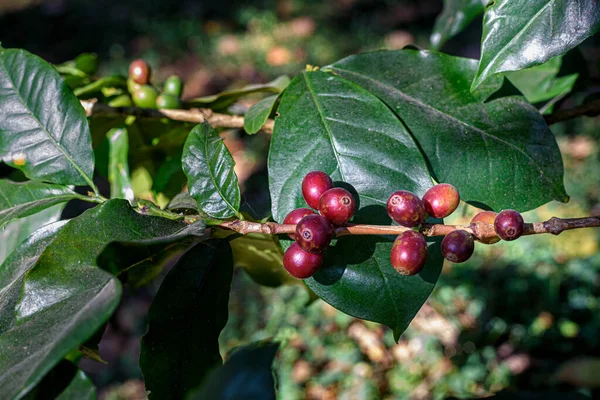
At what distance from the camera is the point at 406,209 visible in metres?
0.68

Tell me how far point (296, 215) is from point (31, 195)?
48cm

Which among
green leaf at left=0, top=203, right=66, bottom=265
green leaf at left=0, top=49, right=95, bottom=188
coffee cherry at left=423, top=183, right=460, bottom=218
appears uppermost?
green leaf at left=0, top=49, right=95, bottom=188

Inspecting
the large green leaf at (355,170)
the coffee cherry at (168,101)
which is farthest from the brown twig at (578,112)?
the coffee cherry at (168,101)

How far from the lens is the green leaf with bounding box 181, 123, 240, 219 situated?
2.57 ft

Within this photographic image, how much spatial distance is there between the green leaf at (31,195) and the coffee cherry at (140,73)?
398mm

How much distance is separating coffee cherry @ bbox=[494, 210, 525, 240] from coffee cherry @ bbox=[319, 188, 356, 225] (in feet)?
0.61

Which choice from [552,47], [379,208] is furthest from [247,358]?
[552,47]

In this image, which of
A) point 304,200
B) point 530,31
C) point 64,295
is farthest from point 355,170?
point 64,295

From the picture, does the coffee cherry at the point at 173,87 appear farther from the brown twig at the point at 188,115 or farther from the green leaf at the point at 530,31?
the green leaf at the point at 530,31

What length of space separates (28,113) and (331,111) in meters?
0.52

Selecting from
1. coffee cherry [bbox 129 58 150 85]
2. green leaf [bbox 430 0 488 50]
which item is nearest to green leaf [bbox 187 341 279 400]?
coffee cherry [bbox 129 58 150 85]

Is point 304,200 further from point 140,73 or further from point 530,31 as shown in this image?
point 140,73

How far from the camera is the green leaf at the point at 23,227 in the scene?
107cm

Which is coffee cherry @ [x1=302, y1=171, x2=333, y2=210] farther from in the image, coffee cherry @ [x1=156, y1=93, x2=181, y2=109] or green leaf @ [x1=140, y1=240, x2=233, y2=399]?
coffee cherry @ [x1=156, y1=93, x2=181, y2=109]
